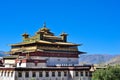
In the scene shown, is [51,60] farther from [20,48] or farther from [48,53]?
[20,48]

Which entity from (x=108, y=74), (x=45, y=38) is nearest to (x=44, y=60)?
(x=45, y=38)

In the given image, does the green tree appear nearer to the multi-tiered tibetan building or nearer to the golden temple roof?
the multi-tiered tibetan building

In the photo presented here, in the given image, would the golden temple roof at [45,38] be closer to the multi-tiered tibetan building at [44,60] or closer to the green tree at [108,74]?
the multi-tiered tibetan building at [44,60]

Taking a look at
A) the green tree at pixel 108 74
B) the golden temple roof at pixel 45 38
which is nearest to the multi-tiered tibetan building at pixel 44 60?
the golden temple roof at pixel 45 38

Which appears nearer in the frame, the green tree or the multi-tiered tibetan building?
the green tree

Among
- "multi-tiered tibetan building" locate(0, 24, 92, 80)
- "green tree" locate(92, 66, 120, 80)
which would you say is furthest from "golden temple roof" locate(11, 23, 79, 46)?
"green tree" locate(92, 66, 120, 80)

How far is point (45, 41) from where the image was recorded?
69875 mm

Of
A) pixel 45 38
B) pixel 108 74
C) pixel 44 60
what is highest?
pixel 45 38

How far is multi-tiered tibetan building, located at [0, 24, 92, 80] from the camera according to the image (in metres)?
57.4

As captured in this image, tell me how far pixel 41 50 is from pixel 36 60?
5541 mm

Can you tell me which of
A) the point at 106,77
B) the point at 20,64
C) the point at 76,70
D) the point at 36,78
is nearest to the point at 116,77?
the point at 106,77

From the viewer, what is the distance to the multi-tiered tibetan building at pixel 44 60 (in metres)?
57.4

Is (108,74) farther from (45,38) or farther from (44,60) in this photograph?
(45,38)

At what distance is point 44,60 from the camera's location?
62.0 meters
